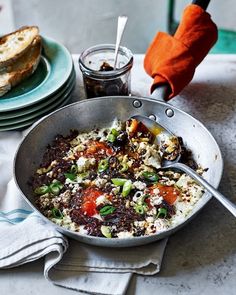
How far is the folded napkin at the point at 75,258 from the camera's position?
2.60 ft

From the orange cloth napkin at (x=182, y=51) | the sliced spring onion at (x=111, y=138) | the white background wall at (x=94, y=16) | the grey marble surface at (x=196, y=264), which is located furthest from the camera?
the white background wall at (x=94, y=16)

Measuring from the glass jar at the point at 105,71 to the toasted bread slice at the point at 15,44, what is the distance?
181 millimetres

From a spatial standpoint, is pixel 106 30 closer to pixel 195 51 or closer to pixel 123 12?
pixel 123 12

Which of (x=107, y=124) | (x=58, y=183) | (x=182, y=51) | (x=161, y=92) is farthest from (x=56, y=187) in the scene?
(x=182, y=51)

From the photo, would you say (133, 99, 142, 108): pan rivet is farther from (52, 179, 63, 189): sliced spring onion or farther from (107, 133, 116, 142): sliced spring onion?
(52, 179, 63, 189): sliced spring onion

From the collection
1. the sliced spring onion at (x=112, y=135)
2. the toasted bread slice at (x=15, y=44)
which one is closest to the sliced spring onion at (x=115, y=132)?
the sliced spring onion at (x=112, y=135)

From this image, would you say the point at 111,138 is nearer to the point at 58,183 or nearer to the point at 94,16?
the point at 58,183

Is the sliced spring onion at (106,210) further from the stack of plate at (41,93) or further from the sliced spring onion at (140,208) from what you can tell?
the stack of plate at (41,93)

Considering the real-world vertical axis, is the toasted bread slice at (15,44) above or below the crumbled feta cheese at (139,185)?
above

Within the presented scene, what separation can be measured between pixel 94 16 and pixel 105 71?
1.03 metres

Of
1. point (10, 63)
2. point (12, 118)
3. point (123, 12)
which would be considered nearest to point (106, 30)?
point (123, 12)

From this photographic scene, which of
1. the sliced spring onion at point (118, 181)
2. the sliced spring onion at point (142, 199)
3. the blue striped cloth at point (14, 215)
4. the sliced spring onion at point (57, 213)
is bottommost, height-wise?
the blue striped cloth at point (14, 215)

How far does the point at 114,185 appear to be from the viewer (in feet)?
3.00

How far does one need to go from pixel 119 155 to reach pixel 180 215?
195mm
